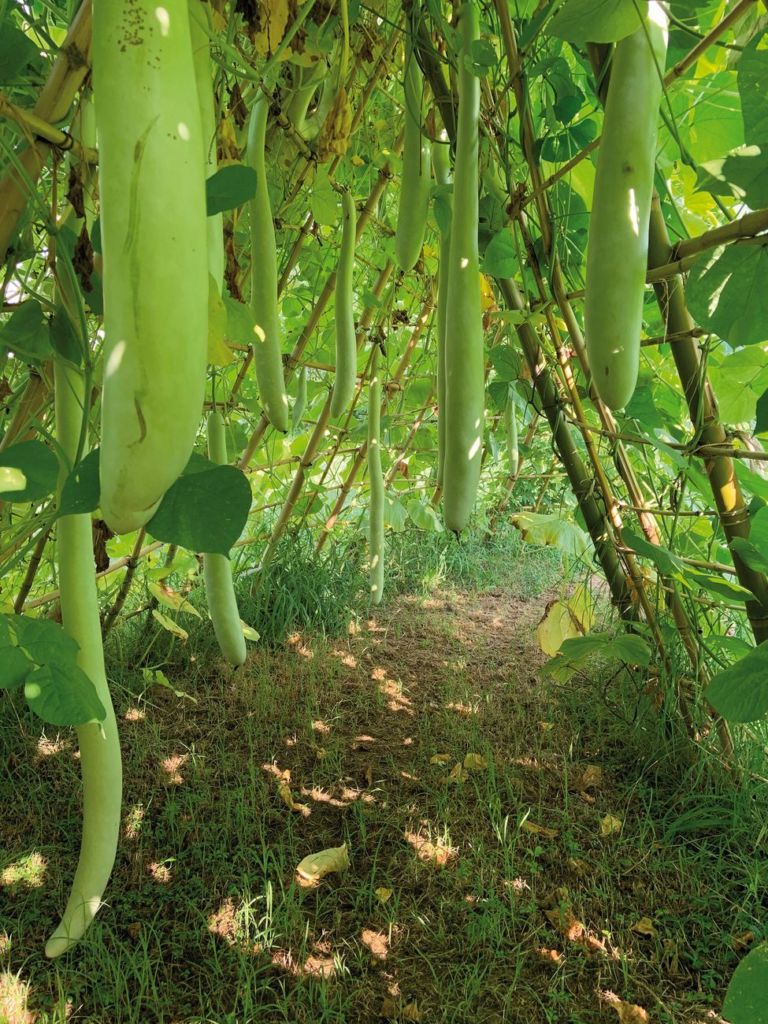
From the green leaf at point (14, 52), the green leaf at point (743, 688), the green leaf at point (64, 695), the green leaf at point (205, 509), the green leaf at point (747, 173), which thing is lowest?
the green leaf at point (743, 688)

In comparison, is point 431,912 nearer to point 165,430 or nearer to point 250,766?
point 250,766

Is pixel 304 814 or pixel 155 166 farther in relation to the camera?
pixel 304 814

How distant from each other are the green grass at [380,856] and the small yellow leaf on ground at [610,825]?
0.02 m

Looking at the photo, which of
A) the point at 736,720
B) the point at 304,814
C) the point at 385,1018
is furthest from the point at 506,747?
the point at 736,720

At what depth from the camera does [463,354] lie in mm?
560

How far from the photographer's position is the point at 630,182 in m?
0.45

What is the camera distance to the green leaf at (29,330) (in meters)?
0.84

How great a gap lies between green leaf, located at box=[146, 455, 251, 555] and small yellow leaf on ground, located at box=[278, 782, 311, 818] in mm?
1218

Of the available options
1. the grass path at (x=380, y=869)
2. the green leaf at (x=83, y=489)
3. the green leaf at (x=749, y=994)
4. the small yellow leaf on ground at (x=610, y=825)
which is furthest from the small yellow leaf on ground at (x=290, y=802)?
the green leaf at (x=83, y=489)

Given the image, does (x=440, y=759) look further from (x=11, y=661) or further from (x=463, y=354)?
(x=463, y=354)

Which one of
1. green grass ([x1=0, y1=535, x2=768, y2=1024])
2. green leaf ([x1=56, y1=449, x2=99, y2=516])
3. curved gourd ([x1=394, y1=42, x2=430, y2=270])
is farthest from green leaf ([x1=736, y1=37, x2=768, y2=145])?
green grass ([x1=0, y1=535, x2=768, y2=1024])

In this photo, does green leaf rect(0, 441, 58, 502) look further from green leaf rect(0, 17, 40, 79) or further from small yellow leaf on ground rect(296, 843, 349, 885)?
small yellow leaf on ground rect(296, 843, 349, 885)

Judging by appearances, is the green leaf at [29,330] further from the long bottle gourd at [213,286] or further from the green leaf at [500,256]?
the green leaf at [500,256]

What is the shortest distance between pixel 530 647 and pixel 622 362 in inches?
95.4
